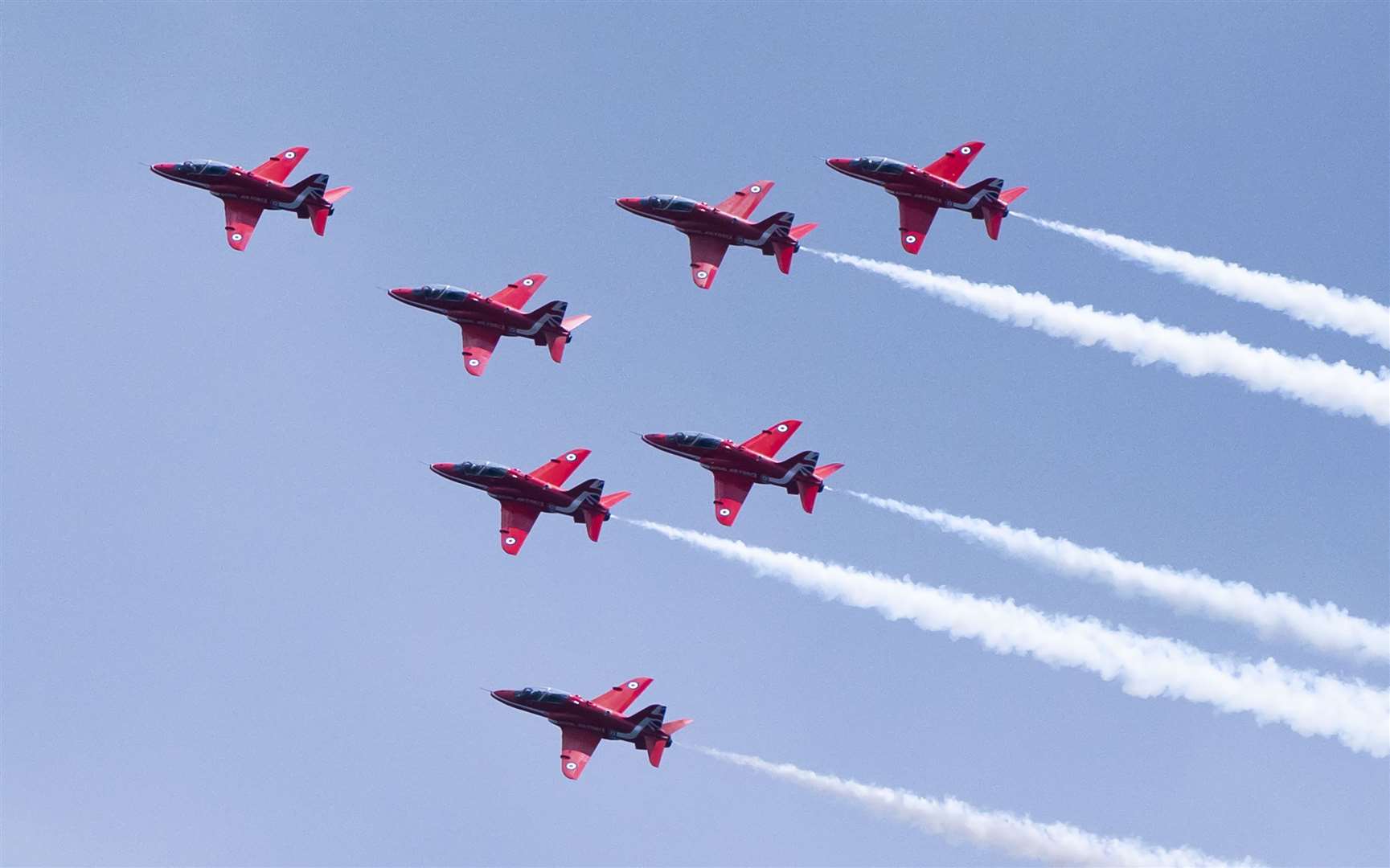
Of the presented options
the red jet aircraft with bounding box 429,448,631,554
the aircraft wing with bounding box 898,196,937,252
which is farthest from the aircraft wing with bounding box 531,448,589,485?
the aircraft wing with bounding box 898,196,937,252

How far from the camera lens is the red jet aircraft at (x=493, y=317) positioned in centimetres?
11025

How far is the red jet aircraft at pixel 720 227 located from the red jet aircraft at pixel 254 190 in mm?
15455

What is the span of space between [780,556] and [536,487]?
12488 mm

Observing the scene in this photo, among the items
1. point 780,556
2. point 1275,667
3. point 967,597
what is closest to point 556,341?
→ point 780,556

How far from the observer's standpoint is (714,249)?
371 feet

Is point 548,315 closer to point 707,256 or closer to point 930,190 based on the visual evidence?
point 707,256

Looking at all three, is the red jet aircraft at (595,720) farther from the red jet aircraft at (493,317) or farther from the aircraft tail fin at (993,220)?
the aircraft tail fin at (993,220)

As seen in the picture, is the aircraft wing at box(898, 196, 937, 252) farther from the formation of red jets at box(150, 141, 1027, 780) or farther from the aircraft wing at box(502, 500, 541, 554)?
the aircraft wing at box(502, 500, 541, 554)

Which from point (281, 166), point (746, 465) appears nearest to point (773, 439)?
point (746, 465)

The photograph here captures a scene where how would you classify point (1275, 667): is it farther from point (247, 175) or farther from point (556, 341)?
point (247, 175)

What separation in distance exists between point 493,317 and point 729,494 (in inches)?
582

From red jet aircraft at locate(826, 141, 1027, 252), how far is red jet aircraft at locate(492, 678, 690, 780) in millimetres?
27081

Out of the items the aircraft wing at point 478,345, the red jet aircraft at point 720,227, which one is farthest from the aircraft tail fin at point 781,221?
the aircraft wing at point 478,345

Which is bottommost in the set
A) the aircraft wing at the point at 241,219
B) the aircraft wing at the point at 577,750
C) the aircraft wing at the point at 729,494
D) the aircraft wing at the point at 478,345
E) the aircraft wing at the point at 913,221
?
the aircraft wing at the point at 577,750
